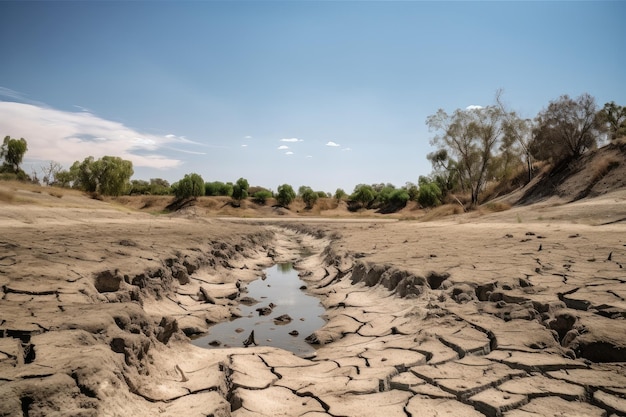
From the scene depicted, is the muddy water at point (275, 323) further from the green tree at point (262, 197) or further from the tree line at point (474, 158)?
the green tree at point (262, 197)

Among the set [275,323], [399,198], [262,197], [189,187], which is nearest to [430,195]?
[399,198]

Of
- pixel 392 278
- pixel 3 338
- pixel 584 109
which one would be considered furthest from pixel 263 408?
pixel 584 109

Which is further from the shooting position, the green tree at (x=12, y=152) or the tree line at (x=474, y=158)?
the green tree at (x=12, y=152)

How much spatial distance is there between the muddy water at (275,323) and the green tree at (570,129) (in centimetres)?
2218

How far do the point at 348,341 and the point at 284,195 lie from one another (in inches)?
2200

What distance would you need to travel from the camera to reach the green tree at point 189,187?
54.9 m

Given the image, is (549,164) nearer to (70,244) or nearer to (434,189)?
(434,189)

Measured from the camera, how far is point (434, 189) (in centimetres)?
4834

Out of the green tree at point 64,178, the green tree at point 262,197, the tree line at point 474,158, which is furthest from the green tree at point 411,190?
the green tree at point 64,178

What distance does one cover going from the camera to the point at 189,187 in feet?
180

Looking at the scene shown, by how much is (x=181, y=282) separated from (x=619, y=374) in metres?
7.14

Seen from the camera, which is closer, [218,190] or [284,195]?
[284,195]

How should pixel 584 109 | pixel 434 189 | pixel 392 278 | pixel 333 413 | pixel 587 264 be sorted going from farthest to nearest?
pixel 434 189 → pixel 584 109 → pixel 392 278 → pixel 587 264 → pixel 333 413

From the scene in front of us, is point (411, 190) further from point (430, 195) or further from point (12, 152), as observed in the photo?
point (12, 152)
